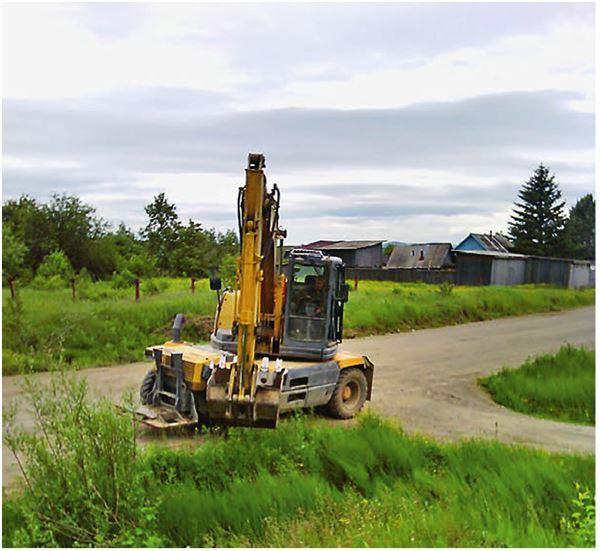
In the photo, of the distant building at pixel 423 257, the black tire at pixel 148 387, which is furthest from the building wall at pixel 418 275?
the black tire at pixel 148 387

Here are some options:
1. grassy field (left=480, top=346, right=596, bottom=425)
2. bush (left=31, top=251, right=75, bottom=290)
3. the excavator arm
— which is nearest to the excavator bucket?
the excavator arm

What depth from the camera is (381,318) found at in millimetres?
15594

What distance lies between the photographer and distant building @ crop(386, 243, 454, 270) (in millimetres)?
17578

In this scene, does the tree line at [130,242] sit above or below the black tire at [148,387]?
above

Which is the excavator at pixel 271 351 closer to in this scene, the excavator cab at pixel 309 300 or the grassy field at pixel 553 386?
the excavator cab at pixel 309 300

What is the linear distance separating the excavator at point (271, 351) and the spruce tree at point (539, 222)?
3803 millimetres

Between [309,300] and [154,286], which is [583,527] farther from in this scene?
[154,286]

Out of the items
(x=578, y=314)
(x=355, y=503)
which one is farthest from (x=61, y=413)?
(x=578, y=314)

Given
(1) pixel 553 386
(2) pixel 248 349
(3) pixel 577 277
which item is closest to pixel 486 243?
(3) pixel 577 277

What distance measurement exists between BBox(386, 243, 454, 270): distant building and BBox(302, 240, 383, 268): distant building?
2733 mm

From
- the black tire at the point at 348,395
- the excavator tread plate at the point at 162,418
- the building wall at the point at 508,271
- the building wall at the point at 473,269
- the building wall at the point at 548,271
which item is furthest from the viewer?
the building wall at the point at 473,269

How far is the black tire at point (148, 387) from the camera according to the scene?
7.62m

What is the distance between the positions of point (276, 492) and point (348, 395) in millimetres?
3124

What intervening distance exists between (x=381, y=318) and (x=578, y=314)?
4.18 m
